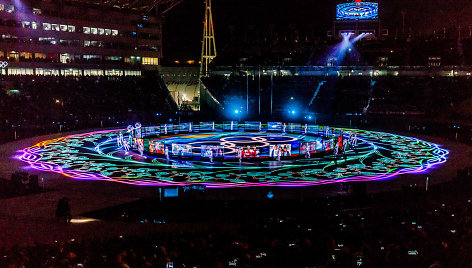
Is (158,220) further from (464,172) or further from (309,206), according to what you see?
(464,172)

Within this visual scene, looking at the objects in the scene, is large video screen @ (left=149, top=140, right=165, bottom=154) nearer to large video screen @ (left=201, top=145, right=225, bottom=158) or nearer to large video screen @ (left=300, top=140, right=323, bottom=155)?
large video screen @ (left=201, top=145, right=225, bottom=158)

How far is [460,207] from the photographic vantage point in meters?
16.5

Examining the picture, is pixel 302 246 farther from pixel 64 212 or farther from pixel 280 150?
pixel 280 150

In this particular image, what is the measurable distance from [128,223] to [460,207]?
11814 mm

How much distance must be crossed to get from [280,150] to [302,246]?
22202mm

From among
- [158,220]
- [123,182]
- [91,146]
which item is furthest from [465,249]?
[91,146]

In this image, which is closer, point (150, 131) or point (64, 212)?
point (64, 212)

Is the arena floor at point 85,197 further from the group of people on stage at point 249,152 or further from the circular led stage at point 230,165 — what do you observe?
the group of people on stage at point 249,152

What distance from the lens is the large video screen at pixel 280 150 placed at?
34688 millimetres

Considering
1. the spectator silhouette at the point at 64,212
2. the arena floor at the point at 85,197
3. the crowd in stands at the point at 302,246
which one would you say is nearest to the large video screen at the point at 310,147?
the arena floor at the point at 85,197

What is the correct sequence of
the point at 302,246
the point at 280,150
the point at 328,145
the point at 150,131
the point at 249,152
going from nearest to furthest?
the point at 302,246
the point at 249,152
the point at 280,150
the point at 328,145
the point at 150,131

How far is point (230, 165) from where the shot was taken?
3369cm

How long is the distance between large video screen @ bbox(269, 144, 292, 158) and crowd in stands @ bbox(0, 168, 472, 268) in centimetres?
1691

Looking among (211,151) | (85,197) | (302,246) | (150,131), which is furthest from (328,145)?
(302,246)
